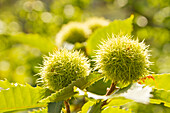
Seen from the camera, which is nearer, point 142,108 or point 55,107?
point 55,107

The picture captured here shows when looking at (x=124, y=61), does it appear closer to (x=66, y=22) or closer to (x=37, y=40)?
(x=37, y=40)

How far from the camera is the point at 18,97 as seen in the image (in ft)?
2.96

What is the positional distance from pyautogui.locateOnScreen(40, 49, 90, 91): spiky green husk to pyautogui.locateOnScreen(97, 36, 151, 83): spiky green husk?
0.36ft

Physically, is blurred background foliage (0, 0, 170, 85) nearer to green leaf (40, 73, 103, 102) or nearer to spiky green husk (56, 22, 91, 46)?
spiky green husk (56, 22, 91, 46)

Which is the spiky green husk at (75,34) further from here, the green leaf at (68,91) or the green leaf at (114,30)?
the green leaf at (68,91)

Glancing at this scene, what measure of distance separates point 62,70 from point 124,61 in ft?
0.86

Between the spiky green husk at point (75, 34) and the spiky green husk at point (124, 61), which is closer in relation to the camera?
the spiky green husk at point (124, 61)

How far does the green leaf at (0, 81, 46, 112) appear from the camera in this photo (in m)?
0.88

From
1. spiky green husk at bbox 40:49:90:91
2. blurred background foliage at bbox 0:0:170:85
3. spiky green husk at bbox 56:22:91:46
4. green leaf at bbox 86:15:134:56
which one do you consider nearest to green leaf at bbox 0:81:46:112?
spiky green husk at bbox 40:49:90:91

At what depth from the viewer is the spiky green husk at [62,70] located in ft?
3.16

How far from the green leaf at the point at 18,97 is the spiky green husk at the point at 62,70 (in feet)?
0.23

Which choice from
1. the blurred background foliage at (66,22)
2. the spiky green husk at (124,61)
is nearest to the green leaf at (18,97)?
the spiky green husk at (124,61)

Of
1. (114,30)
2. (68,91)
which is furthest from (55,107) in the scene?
(114,30)

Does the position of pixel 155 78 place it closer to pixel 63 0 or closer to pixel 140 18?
pixel 140 18
